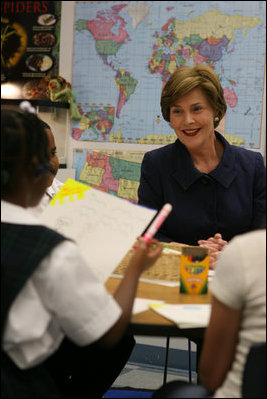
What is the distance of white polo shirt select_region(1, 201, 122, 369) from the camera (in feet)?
3.51

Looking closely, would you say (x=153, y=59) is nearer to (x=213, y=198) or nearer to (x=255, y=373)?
(x=213, y=198)

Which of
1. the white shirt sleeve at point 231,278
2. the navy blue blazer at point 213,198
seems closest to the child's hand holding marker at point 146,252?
the white shirt sleeve at point 231,278

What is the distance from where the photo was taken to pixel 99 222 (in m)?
1.45

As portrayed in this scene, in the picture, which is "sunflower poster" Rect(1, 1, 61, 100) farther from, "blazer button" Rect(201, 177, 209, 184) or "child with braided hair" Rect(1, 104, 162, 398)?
"child with braided hair" Rect(1, 104, 162, 398)

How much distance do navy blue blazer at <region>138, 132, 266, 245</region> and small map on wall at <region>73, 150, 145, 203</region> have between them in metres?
1.54

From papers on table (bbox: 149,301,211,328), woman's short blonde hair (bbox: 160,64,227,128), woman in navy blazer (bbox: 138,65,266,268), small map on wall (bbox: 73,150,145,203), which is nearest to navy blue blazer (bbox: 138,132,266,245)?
woman in navy blazer (bbox: 138,65,266,268)

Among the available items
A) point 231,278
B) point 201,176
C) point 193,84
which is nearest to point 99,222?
point 231,278

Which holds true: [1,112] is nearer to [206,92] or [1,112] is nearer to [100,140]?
[206,92]

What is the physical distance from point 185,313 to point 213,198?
3.26ft

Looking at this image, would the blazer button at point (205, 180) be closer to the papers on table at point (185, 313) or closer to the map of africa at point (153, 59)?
the papers on table at point (185, 313)

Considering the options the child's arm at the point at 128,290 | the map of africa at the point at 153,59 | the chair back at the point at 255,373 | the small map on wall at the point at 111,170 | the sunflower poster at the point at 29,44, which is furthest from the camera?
the sunflower poster at the point at 29,44

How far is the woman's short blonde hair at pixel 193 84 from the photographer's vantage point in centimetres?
219

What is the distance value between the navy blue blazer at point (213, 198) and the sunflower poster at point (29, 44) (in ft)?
6.48

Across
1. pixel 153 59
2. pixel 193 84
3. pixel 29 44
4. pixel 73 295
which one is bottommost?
pixel 73 295
